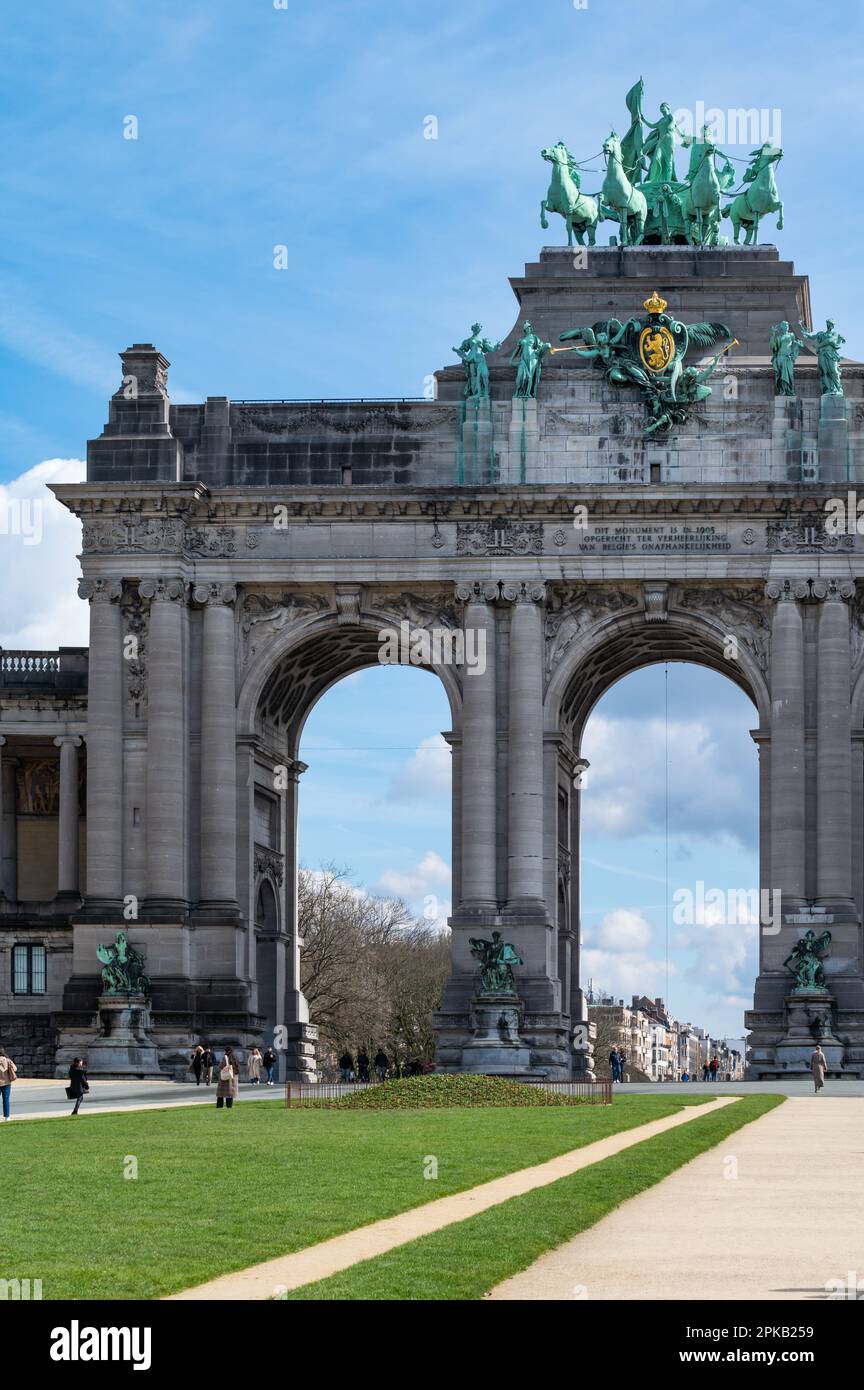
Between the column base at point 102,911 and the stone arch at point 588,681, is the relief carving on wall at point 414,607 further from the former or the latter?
the column base at point 102,911

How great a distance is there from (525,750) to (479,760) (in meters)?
1.58

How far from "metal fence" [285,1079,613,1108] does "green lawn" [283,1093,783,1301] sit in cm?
2287

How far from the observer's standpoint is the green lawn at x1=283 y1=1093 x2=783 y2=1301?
828 inches

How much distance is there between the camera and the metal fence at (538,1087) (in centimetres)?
5894

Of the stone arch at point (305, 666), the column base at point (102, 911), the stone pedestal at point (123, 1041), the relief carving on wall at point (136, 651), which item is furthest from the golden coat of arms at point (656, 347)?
the stone pedestal at point (123, 1041)

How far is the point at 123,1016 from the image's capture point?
77812 mm

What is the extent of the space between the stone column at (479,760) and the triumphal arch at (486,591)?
105 mm

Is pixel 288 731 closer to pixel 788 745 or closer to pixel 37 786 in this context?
pixel 37 786

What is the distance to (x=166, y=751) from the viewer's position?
8112cm

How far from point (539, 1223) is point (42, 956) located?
66081 millimetres

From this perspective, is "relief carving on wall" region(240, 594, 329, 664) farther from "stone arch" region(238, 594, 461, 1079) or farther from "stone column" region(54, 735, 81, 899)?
"stone column" region(54, 735, 81, 899)
